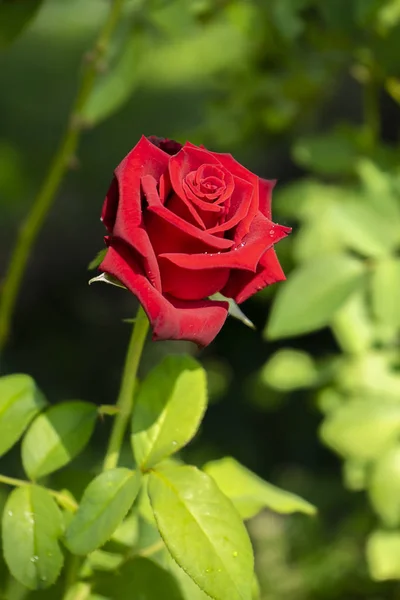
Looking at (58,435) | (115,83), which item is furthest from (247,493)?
(115,83)

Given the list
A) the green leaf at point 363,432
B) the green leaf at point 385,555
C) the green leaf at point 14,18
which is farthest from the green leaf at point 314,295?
the green leaf at point 14,18

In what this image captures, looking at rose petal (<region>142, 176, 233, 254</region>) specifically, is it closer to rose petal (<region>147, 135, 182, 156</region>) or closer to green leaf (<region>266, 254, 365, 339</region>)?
rose petal (<region>147, 135, 182, 156</region>)

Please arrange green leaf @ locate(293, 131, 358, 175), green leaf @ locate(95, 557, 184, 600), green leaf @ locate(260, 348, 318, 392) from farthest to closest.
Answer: green leaf @ locate(293, 131, 358, 175) → green leaf @ locate(260, 348, 318, 392) → green leaf @ locate(95, 557, 184, 600)

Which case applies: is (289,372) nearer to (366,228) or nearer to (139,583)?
(366,228)

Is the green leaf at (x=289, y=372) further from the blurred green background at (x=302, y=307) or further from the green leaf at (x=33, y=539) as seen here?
the green leaf at (x=33, y=539)

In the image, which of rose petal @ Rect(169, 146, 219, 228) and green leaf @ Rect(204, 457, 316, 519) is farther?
green leaf @ Rect(204, 457, 316, 519)

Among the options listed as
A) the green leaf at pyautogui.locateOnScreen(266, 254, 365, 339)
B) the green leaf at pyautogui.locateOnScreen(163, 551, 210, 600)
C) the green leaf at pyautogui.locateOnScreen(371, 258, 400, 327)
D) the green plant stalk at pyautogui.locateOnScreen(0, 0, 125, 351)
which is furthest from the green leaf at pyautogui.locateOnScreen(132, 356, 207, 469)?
the green plant stalk at pyautogui.locateOnScreen(0, 0, 125, 351)

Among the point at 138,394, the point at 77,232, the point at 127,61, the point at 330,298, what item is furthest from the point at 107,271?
the point at 77,232
